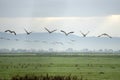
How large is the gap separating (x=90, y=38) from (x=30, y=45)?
1957mm

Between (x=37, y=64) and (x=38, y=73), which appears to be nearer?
(x=38, y=73)

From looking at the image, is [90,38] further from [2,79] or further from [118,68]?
[2,79]

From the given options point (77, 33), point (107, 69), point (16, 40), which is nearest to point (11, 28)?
point (16, 40)

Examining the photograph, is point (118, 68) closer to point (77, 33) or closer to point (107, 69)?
point (107, 69)

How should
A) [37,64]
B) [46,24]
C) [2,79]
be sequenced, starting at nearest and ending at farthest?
[2,79] → [46,24] → [37,64]

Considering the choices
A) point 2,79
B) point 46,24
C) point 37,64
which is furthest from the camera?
point 37,64

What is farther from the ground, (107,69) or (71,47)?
(71,47)

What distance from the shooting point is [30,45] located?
10.9m

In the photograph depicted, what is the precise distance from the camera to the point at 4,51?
11.0 meters

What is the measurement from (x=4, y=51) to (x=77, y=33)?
251 centimetres

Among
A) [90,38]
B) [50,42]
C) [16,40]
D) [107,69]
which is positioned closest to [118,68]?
[107,69]

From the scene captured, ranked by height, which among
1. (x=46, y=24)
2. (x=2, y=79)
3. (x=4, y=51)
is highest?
(x=46, y=24)

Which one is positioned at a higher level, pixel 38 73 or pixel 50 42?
pixel 50 42

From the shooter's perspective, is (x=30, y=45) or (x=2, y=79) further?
(x=30, y=45)
